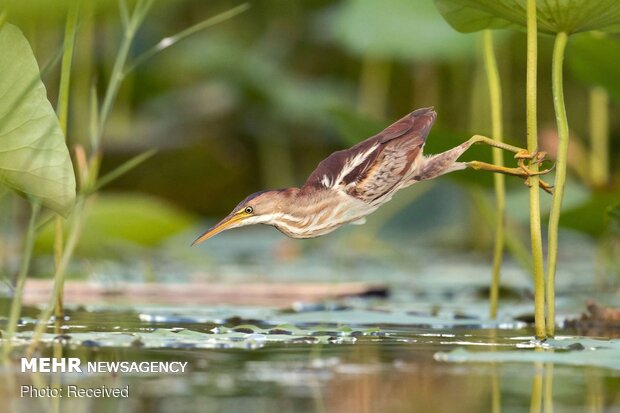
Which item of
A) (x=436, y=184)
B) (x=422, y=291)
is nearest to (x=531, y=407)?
(x=422, y=291)

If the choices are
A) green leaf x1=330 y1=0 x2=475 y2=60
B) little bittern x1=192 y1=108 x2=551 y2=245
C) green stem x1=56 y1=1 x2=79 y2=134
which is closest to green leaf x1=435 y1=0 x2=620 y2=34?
little bittern x1=192 y1=108 x2=551 y2=245

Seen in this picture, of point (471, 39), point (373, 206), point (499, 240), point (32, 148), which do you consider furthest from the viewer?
point (471, 39)

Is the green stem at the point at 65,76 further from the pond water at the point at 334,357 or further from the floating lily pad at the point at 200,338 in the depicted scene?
the floating lily pad at the point at 200,338

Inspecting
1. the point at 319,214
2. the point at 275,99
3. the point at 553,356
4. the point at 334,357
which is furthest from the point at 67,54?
the point at 275,99

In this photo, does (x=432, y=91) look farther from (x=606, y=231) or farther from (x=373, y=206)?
(x=373, y=206)

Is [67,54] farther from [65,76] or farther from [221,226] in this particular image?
[221,226]

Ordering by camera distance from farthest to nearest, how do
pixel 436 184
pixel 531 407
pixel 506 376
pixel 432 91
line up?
1. pixel 432 91
2. pixel 436 184
3. pixel 506 376
4. pixel 531 407
